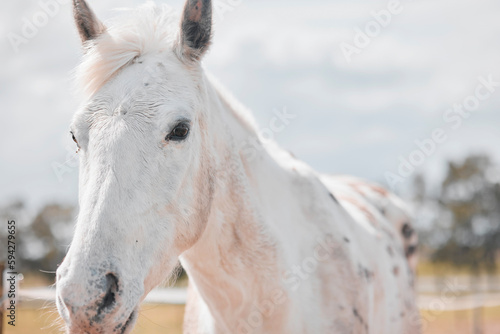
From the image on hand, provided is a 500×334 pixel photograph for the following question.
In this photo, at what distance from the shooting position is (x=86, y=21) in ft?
9.30

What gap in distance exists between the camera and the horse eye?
7.84 feet

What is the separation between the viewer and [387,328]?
14.0 feet

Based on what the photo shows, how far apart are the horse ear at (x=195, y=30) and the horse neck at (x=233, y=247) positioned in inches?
11.8

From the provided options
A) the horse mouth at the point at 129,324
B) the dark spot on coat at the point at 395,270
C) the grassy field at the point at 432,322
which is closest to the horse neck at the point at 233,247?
the horse mouth at the point at 129,324

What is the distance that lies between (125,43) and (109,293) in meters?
1.37

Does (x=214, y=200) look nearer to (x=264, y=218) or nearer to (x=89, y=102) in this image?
(x=264, y=218)

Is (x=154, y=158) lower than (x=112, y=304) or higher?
higher

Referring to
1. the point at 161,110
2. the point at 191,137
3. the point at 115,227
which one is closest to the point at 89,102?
the point at 161,110

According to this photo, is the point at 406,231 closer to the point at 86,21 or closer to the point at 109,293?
the point at 86,21

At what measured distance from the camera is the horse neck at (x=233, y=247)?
2.85m

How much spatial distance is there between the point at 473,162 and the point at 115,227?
17.2m

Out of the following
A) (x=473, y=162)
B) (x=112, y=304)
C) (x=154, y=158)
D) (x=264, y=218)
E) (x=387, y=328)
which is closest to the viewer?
(x=112, y=304)

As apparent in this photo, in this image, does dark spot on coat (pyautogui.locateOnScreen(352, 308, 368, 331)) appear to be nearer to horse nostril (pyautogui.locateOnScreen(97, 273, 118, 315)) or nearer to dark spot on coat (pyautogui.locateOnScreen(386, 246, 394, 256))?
dark spot on coat (pyautogui.locateOnScreen(386, 246, 394, 256))

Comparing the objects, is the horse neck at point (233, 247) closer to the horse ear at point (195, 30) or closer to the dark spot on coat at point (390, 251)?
the horse ear at point (195, 30)
